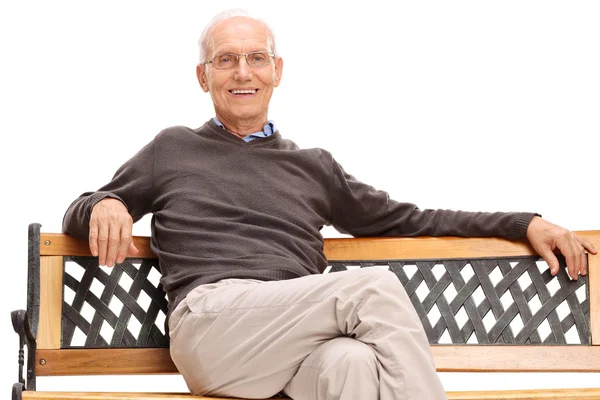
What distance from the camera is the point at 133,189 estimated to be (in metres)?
2.86

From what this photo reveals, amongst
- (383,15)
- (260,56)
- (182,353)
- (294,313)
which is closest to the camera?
(294,313)

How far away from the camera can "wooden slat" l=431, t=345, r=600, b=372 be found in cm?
301

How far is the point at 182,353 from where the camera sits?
8.39ft

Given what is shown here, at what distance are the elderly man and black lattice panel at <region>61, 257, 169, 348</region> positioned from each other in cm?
15

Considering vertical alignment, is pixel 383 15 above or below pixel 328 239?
above

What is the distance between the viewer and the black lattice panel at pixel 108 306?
9.45 feet

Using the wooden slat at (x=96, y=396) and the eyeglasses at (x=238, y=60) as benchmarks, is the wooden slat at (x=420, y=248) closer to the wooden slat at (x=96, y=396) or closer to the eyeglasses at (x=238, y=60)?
the eyeglasses at (x=238, y=60)

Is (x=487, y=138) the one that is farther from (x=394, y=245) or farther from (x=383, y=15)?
(x=394, y=245)

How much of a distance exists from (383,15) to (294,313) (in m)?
2.12

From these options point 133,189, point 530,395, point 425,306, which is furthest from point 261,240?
point 530,395

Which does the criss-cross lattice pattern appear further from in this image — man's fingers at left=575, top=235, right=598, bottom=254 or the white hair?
the white hair

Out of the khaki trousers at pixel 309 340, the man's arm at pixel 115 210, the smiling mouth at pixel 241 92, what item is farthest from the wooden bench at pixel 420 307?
the smiling mouth at pixel 241 92

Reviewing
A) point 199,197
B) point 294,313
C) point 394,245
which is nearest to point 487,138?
point 394,245

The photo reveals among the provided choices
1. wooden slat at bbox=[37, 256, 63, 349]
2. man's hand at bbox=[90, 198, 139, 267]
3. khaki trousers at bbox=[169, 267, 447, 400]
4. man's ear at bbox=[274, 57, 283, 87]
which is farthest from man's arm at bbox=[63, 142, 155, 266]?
man's ear at bbox=[274, 57, 283, 87]
